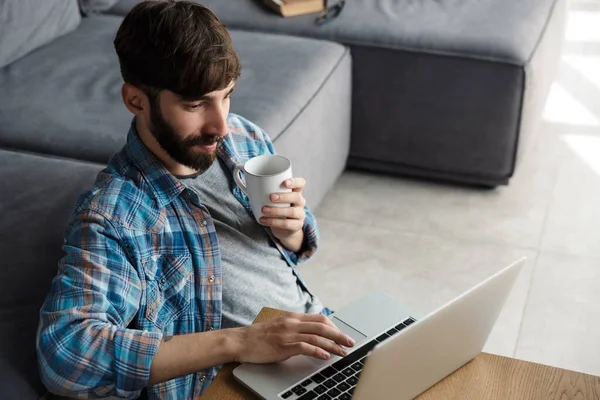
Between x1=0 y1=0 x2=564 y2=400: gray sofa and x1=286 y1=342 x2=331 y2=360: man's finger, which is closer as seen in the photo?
x1=286 y1=342 x2=331 y2=360: man's finger

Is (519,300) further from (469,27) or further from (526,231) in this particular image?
(469,27)

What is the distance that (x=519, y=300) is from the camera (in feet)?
7.15

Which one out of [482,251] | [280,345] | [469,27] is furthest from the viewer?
[469,27]

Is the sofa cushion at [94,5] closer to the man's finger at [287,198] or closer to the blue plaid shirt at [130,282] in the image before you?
the blue plaid shirt at [130,282]

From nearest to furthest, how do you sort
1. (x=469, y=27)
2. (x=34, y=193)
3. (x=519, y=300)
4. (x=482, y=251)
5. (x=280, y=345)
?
(x=280, y=345) < (x=34, y=193) < (x=519, y=300) < (x=482, y=251) < (x=469, y=27)

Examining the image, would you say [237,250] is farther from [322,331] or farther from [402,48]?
[402,48]

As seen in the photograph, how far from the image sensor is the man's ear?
4.26 feet

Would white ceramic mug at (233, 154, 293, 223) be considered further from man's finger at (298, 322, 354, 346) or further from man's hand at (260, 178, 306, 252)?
man's finger at (298, 322, 354, 346)

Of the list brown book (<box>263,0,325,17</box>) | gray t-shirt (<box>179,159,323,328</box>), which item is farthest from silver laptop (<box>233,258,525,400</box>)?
brown book (<box>263,0,325,17</box>)

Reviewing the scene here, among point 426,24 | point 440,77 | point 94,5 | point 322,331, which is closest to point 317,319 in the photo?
point 322,331

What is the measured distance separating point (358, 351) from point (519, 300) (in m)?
1.13

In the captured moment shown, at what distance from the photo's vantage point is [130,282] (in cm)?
123

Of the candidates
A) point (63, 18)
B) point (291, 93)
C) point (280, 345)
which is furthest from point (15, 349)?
point (63, 18)

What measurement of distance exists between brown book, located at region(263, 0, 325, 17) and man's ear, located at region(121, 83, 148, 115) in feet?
4.69
